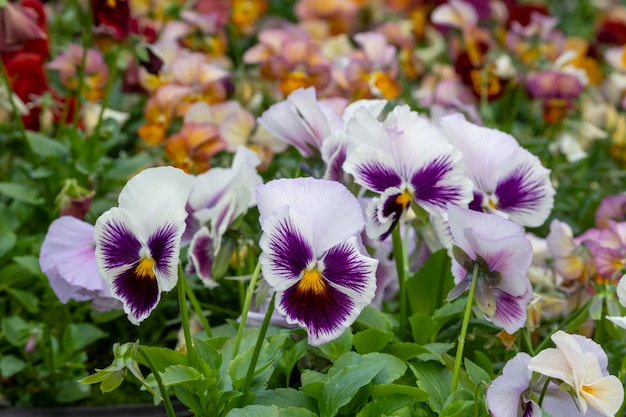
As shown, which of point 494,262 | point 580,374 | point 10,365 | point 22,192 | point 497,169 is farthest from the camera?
point 22,192

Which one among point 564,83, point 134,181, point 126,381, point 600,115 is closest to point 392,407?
point 134,181

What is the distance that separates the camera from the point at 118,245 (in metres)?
0.85

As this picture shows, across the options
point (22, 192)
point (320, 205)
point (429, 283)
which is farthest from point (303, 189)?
point (22, 192)

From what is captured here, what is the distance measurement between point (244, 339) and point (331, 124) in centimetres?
25

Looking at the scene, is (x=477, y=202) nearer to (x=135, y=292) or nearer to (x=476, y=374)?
(x=476, y=374)

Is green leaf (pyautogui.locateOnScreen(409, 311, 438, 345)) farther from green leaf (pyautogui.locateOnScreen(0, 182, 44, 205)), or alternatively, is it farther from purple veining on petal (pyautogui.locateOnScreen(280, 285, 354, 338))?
green leaf (pyautogui.locateOnScreen(0, 182, 44, 205))

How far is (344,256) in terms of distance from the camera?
827 millimetres

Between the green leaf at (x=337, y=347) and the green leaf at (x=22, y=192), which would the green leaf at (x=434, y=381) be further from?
Answer: the green leaf at (x=22, y=192)

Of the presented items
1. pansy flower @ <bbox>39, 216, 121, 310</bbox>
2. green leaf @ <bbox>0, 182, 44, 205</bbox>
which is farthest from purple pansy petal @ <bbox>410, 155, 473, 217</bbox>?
green leaf @ <bbox>0, 182, 44, 205</bbox>

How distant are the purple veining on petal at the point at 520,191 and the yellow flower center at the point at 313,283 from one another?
259 millimetres

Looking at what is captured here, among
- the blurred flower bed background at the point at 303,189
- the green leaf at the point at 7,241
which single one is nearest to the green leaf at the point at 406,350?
the blurred flower bed background at the point at 303,189

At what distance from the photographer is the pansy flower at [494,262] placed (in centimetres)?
85

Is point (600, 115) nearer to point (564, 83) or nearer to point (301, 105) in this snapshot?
point (564, 83)

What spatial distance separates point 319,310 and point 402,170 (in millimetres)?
165
